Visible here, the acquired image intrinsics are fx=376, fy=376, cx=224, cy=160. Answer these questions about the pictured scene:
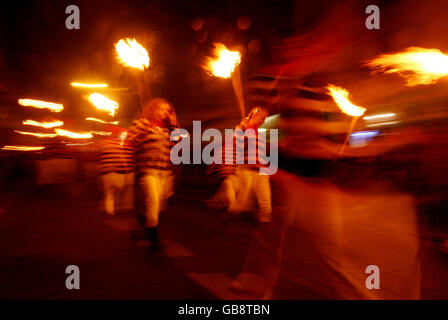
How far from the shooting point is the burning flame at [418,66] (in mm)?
3617

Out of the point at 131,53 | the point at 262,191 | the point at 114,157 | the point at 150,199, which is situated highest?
the point at 131,53

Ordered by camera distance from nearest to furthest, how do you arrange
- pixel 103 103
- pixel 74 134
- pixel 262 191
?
pixel 262 191 < pixel 103 103 < pixel 74 134

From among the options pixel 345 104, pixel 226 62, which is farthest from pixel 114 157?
pixel 345 104

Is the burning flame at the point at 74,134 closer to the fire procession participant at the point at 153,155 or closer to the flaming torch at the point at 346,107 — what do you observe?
the fire procession participant at the point at 153,155

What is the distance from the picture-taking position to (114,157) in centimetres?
645

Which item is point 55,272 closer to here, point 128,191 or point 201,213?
point 128,191

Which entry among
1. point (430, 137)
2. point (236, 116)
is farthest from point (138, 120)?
point (236, 116)

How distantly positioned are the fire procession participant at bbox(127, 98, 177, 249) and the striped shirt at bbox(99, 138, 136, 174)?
1.51 metres

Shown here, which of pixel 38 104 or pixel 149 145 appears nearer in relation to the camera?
pixel 149 145

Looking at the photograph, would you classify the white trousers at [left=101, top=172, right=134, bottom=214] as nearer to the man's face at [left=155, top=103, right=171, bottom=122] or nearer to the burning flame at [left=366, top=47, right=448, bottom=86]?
the man's face at [left=155, top=103, right=171, bottom=122]

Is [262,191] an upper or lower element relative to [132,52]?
lower

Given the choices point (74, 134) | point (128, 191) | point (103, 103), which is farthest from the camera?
point (74, 134)

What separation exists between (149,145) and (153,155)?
0.46 feet

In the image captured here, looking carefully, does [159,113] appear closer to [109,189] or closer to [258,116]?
[258,116]
